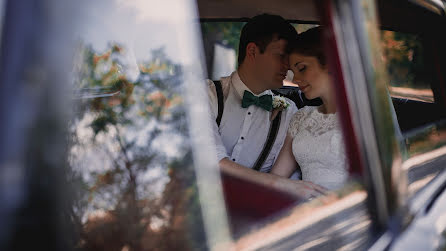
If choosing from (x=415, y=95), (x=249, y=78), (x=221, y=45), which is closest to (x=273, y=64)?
(x=249, y=78)

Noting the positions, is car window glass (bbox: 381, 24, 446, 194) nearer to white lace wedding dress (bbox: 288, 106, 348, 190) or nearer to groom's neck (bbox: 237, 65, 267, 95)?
white lace wedding dress (bbox: 288, 106, 348, 190)

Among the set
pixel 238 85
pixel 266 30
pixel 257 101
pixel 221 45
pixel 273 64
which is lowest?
pixel 257 101

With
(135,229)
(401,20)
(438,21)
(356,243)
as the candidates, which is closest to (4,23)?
(135,229)

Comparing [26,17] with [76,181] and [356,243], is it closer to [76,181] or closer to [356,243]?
[76,181]

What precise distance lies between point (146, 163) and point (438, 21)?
2.55 metres

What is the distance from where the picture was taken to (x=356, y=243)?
4.81 feet

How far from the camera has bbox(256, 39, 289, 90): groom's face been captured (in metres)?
2.98

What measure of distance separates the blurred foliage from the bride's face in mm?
1700

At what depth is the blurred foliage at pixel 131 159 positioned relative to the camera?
74 cm

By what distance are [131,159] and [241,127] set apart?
7.12ft

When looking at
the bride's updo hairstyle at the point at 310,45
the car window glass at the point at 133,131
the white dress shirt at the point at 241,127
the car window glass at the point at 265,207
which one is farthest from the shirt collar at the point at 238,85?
the car window glass at the point at 133,131

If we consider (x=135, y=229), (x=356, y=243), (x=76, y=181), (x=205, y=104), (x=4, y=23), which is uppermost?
(x=4, y=23)

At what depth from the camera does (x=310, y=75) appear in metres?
2.59

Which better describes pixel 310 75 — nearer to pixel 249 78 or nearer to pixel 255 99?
pixel 255 99
